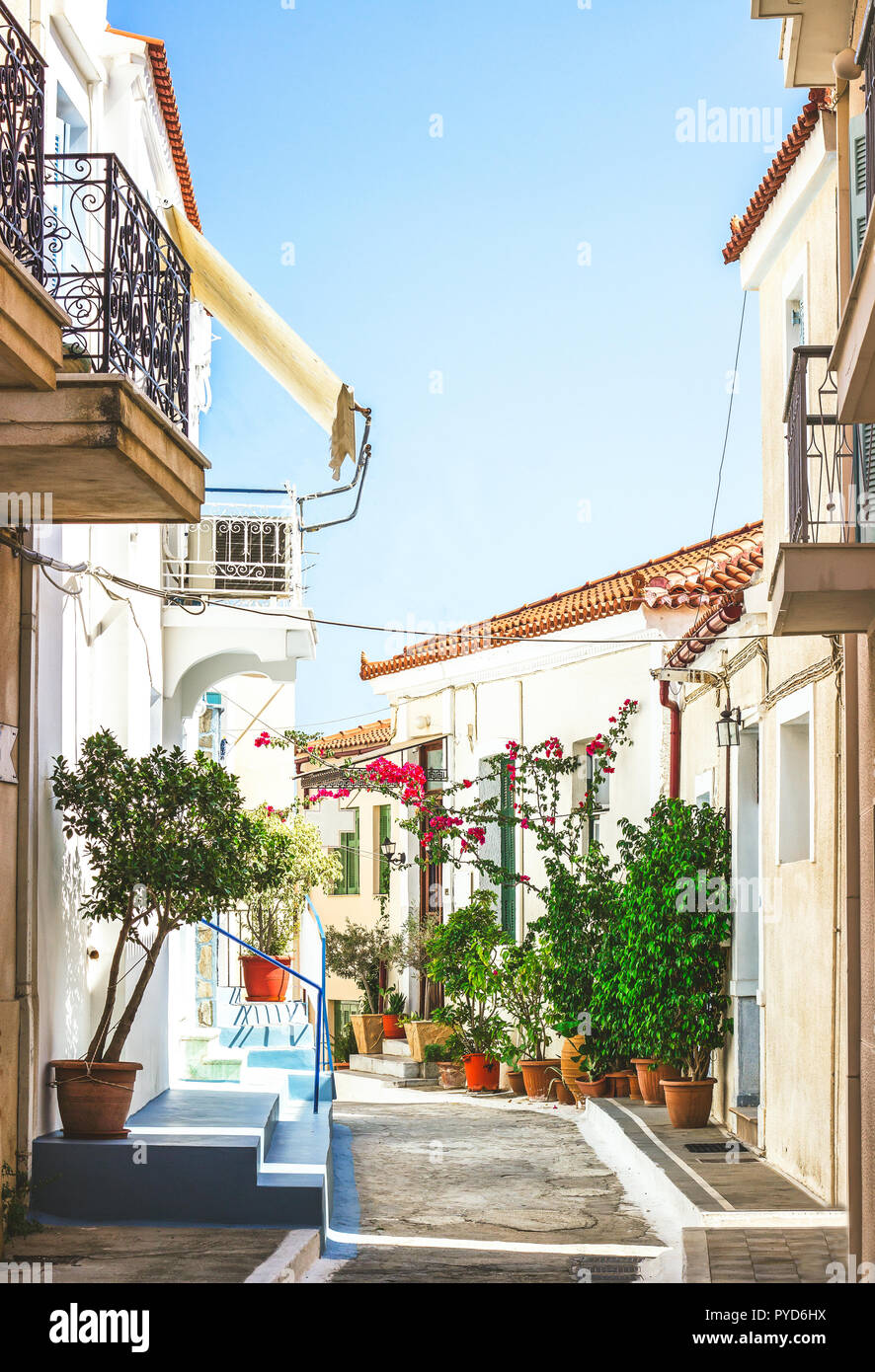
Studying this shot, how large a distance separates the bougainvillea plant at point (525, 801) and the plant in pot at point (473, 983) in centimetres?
66

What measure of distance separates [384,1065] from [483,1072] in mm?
3599

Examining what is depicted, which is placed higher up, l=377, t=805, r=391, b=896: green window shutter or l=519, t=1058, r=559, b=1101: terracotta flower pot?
l=377, t=805, r=391, b=896: green window shutter

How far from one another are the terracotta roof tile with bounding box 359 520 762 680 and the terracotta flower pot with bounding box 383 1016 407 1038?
5.37 m

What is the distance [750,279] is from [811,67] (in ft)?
8.48

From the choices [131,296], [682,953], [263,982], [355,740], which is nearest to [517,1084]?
[263,982]

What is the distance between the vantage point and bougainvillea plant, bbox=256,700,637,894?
1700cm

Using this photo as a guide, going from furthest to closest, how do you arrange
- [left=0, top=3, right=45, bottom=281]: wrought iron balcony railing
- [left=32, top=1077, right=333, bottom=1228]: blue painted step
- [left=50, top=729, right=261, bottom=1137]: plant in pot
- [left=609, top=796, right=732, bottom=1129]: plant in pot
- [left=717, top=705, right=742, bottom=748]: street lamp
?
1. [left=609, top=796, right=732, bottom=1129]: plant in pot
2. [left=717, top=705, right=742, bottom=748]: street lamp
3. [left=50, top=729, right=261, bottom=1137]: plant in pot
4. [left=32, top=1077, right=333, bottom=1228]: blue painted step
5. [left=0, top=3, right=45, bottom=281]: wrought iron balcony railing

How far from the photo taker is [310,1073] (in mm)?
13156

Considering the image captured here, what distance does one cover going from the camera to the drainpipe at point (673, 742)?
1557 centimetres

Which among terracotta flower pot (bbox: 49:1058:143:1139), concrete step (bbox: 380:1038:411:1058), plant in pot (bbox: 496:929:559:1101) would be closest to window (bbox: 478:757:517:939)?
plant in pot (bbox: 496:929:559:1101)

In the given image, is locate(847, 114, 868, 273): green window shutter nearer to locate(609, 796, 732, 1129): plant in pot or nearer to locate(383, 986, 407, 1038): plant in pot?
locate(609, 796, 732, 1129): plant in pot

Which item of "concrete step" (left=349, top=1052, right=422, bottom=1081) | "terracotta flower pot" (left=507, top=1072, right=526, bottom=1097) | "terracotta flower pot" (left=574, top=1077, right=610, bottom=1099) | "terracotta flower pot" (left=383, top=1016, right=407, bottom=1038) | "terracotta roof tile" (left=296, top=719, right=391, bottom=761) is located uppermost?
"terracotta roof tile" (left=296, top=719, right=391, bottom=761)

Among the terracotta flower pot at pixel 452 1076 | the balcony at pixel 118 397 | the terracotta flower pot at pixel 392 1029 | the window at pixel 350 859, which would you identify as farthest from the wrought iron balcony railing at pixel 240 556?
the window at pixel 350 859

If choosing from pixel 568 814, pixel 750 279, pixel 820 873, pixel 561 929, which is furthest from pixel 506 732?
pixel 820 873
